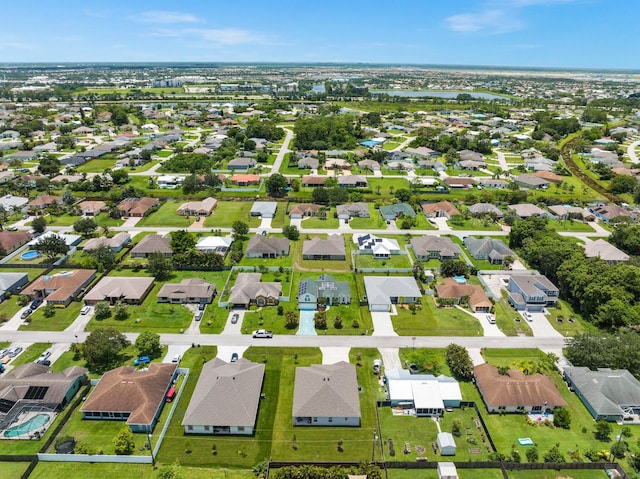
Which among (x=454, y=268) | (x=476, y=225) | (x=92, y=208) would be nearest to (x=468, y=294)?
(x=454, y=268)

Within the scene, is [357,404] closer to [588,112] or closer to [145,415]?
[145,415]

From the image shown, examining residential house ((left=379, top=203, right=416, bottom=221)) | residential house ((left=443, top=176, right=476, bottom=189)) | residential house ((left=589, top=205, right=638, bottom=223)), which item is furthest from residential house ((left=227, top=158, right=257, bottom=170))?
residential house ((left=589, top=205, right=638, bottom=223))

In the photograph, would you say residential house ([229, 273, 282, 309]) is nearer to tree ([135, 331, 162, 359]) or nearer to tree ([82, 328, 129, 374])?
tree ([135, 331, 162, 359])

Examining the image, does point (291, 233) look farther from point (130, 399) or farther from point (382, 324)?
point (130, 399)

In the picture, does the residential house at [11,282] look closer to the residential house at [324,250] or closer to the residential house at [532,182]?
the residential house at [324,250]

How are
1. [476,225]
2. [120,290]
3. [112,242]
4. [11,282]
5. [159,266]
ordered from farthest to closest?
[476,225] → [112,242] → [159,266] → [11,282] → [120,290]

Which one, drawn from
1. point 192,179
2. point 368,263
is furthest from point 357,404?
point 192,179
